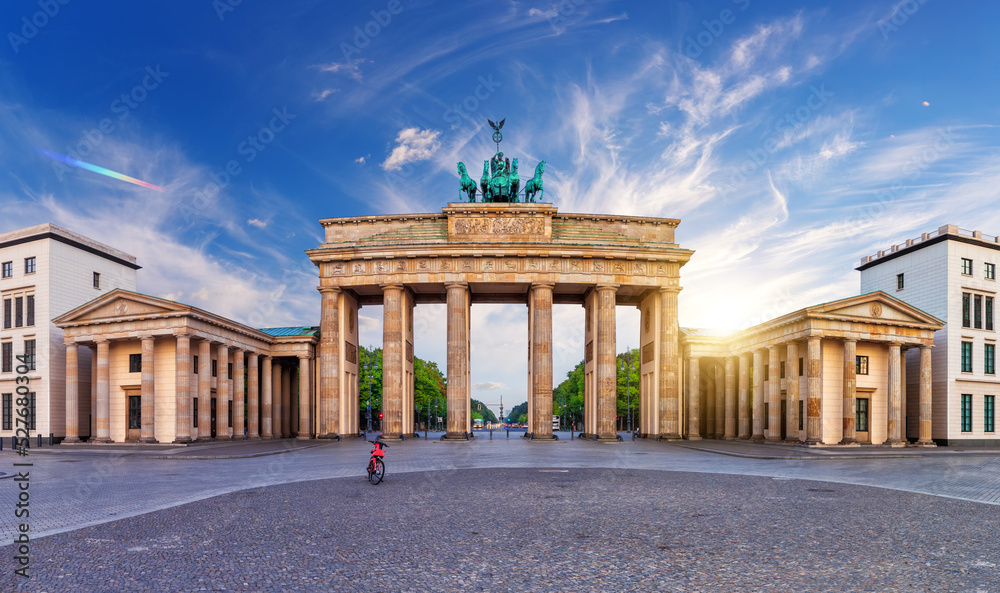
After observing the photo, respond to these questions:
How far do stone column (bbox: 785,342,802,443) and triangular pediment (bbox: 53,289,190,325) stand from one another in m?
44.1

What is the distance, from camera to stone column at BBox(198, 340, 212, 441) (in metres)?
48.5

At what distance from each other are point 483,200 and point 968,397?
43287mm

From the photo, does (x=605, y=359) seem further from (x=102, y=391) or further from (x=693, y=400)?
(x=102, y=391)

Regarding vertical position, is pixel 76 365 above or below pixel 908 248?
below

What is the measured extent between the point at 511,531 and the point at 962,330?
53178 millimetres

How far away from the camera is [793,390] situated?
49219 millimetres

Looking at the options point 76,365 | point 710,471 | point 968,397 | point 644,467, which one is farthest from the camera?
point 968,397

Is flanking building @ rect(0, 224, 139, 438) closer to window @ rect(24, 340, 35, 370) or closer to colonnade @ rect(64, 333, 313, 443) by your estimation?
window @ rect(24, 340, 35, 370)

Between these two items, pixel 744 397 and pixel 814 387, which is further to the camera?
pixel 744 397

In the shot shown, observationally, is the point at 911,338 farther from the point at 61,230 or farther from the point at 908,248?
the point at 61,230

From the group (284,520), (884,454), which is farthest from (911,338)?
(284,520)

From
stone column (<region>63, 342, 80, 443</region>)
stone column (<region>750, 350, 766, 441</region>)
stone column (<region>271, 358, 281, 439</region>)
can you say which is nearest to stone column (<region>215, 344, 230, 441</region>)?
stone column (<region>271, 358, 281, 439</region>)

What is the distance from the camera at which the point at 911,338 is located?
47.9 m

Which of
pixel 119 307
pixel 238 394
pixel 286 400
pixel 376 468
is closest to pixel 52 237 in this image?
pixel 119 307
